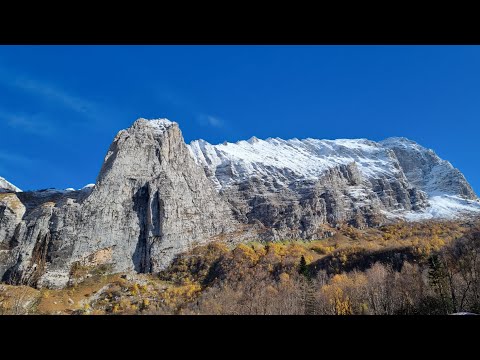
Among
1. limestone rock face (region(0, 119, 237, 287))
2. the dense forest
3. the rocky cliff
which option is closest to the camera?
the dense forest

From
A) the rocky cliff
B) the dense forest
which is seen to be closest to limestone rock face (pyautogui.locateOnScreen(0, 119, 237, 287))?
the rocky cliff

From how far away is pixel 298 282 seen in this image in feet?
265

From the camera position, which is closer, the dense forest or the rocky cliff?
the dense forest

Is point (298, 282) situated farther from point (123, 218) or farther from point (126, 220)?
point (123, 218)

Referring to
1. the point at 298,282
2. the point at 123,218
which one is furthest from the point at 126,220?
the point at 298,282

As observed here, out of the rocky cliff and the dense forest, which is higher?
the rocky cliff

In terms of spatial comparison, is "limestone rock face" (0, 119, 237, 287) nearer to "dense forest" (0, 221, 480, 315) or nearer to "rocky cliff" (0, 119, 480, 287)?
"rocky cliff" (0, 119, 480, 287)

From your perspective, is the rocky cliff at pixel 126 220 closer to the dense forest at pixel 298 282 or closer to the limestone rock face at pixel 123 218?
the limestone rock face at pixel 123 218

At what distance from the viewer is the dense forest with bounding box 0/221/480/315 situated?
183 feet

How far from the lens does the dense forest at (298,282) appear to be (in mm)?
55750
